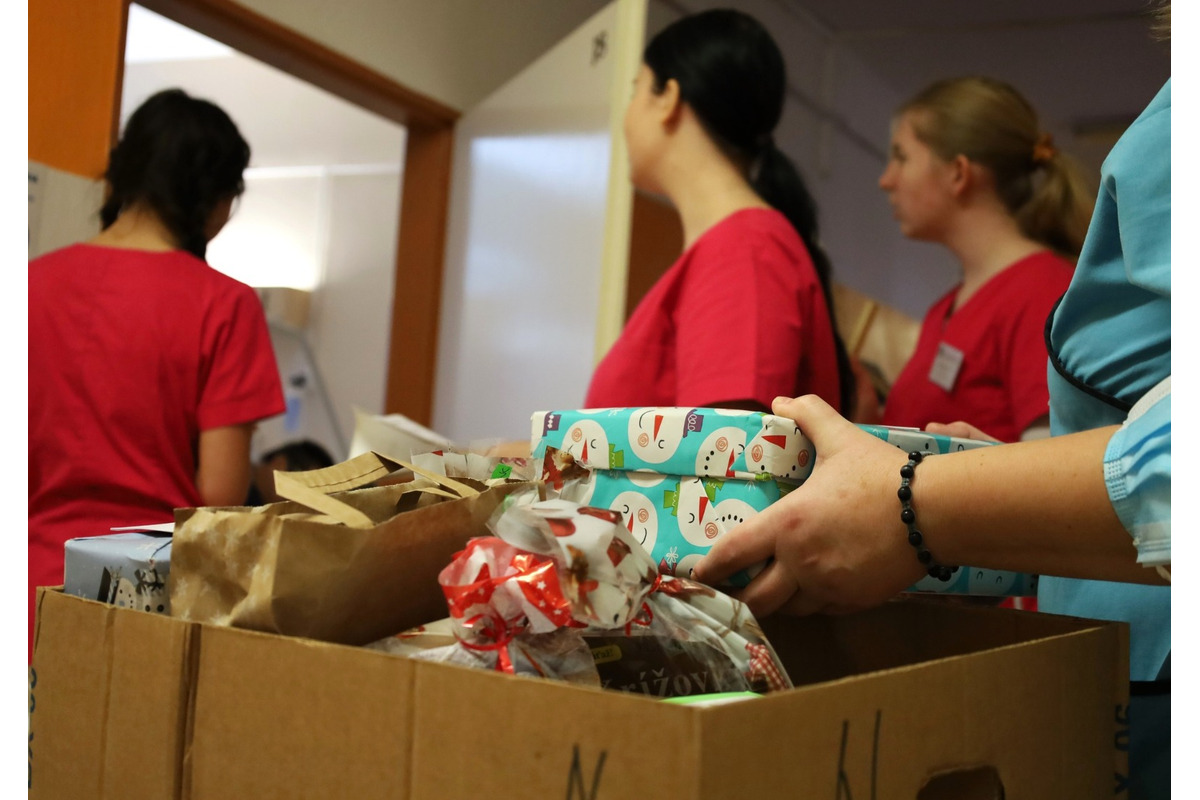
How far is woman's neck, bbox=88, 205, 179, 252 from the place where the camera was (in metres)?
1.29

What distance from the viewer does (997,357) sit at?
68.0 inches

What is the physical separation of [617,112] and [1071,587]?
1.96m

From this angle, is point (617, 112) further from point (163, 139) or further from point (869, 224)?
point (869, 224)

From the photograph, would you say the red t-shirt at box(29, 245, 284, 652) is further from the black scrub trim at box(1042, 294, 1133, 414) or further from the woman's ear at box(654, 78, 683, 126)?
the black scrub trim at box(1042, 294, 1133, 414)

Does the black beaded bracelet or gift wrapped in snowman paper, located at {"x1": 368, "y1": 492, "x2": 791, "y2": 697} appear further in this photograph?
the black beaded bracelet

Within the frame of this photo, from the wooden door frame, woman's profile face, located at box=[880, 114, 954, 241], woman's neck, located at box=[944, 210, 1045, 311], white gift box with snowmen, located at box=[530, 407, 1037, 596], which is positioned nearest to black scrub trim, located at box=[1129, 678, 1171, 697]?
white gift box with snowmen, located at box=[530, 407, 1037, 596]

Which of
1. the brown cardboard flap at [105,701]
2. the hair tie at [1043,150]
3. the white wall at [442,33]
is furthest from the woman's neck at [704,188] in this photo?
the white wall at [442,33]

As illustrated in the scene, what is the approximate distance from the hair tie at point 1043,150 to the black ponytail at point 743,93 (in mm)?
682

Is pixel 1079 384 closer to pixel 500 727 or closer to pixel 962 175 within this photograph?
pixel 500 727

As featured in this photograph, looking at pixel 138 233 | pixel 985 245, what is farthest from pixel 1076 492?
pixel 985 245

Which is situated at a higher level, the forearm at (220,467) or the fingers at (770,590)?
the fingers at (770,590)

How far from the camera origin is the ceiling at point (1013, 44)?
3775 millimetres

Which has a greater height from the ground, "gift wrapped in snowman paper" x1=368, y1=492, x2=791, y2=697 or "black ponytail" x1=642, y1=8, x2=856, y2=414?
"black ponytail" x1=642, y1=8, x2=856, y2=414

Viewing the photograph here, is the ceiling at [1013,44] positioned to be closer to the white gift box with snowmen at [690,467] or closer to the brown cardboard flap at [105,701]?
the white gift box with snowmen at [690,467]
